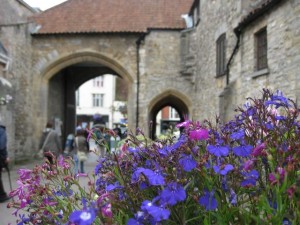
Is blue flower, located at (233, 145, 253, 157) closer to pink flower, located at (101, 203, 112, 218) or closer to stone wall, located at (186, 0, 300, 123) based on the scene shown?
pink flower, located at (101, 203, 112, 218)

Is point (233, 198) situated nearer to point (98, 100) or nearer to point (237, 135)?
point (237, 135)

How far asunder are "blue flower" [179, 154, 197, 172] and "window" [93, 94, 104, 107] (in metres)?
50.7

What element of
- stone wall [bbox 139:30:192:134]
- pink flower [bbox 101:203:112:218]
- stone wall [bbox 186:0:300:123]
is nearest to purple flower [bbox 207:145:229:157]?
pink flower [bbox 101:203:112:218]

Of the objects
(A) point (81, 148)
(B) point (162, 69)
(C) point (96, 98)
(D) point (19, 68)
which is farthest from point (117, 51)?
(C) point (96, 98)

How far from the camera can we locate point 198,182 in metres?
1.83

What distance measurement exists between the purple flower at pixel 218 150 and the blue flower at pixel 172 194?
0.23 m

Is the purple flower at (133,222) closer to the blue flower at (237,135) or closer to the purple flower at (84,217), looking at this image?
the purple flower at (84,217)

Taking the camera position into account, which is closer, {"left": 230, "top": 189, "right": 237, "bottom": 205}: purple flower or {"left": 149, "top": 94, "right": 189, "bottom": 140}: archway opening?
{"left": 230, "top": 189, "right": 237, "bottom": 205}: purple flower

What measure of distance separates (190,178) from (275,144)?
0.38 meters

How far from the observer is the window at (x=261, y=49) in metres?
9.80

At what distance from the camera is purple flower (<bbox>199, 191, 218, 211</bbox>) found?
1657 millimetres

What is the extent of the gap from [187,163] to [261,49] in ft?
29.2

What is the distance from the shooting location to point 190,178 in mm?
1818

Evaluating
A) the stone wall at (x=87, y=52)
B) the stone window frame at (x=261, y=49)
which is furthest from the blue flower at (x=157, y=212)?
the stone wall at (x=87, y=52)
